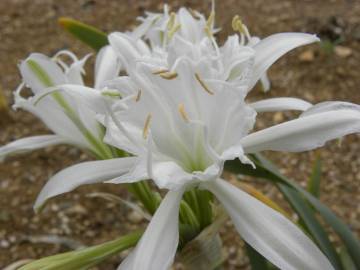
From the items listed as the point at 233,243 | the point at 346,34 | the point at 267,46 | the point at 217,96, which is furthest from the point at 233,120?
the point at 346,34

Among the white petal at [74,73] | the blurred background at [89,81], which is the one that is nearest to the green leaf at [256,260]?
the white petal at [74,73]

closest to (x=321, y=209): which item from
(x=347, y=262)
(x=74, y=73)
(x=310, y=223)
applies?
(x=310, y=223)

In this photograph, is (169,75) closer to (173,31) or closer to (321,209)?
(173,31)

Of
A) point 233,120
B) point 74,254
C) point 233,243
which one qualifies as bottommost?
point 233,243

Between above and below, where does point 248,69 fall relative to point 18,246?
above

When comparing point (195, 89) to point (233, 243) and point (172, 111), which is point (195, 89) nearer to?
point (172, 111)

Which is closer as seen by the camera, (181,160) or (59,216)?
(181,160)
